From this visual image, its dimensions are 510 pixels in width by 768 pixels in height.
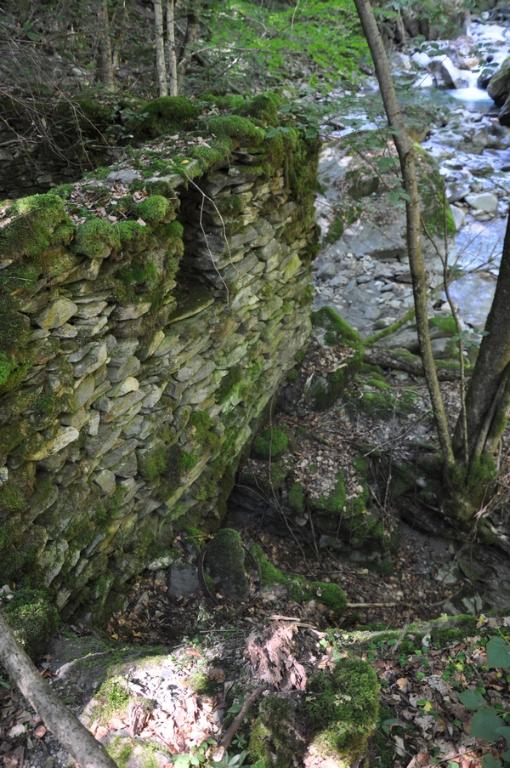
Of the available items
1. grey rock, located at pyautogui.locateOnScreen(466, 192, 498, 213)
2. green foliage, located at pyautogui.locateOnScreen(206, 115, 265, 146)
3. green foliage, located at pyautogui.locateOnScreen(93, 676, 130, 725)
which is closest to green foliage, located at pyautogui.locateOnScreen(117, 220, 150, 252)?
green foliage, located at pyautogui.locateOnScreen(206, 115, 265, 146)

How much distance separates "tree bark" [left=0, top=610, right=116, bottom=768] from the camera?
1.55 meters

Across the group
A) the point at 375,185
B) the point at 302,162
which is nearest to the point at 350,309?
the point at 375,185

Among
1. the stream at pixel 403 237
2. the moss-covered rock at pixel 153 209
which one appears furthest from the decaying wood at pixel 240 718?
the stream at pixel 403 237

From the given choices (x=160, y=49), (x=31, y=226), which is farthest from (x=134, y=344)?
(x=160, y=49)

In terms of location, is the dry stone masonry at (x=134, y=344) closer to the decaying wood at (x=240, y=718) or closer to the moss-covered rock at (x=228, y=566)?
the moss-covered rock at (x=228, y=566)

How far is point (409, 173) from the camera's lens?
4.38 m

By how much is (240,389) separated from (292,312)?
1.42m

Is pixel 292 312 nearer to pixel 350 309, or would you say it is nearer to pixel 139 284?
pixel 139 284

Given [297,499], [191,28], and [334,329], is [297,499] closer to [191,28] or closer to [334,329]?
[334,329]

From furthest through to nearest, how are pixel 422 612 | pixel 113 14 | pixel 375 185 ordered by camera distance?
1. pixel 375 185
2. pixel 113 14
3. pixel 422 612

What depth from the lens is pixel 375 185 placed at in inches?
434

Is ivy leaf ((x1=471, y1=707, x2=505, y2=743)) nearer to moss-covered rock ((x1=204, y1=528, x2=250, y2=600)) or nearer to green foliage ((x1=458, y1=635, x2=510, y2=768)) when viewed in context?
green foliage ((x1=458, y1=635, x2=510, y2=768))

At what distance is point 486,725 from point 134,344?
269 cm

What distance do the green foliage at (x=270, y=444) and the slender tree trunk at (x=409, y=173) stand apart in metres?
1.61
